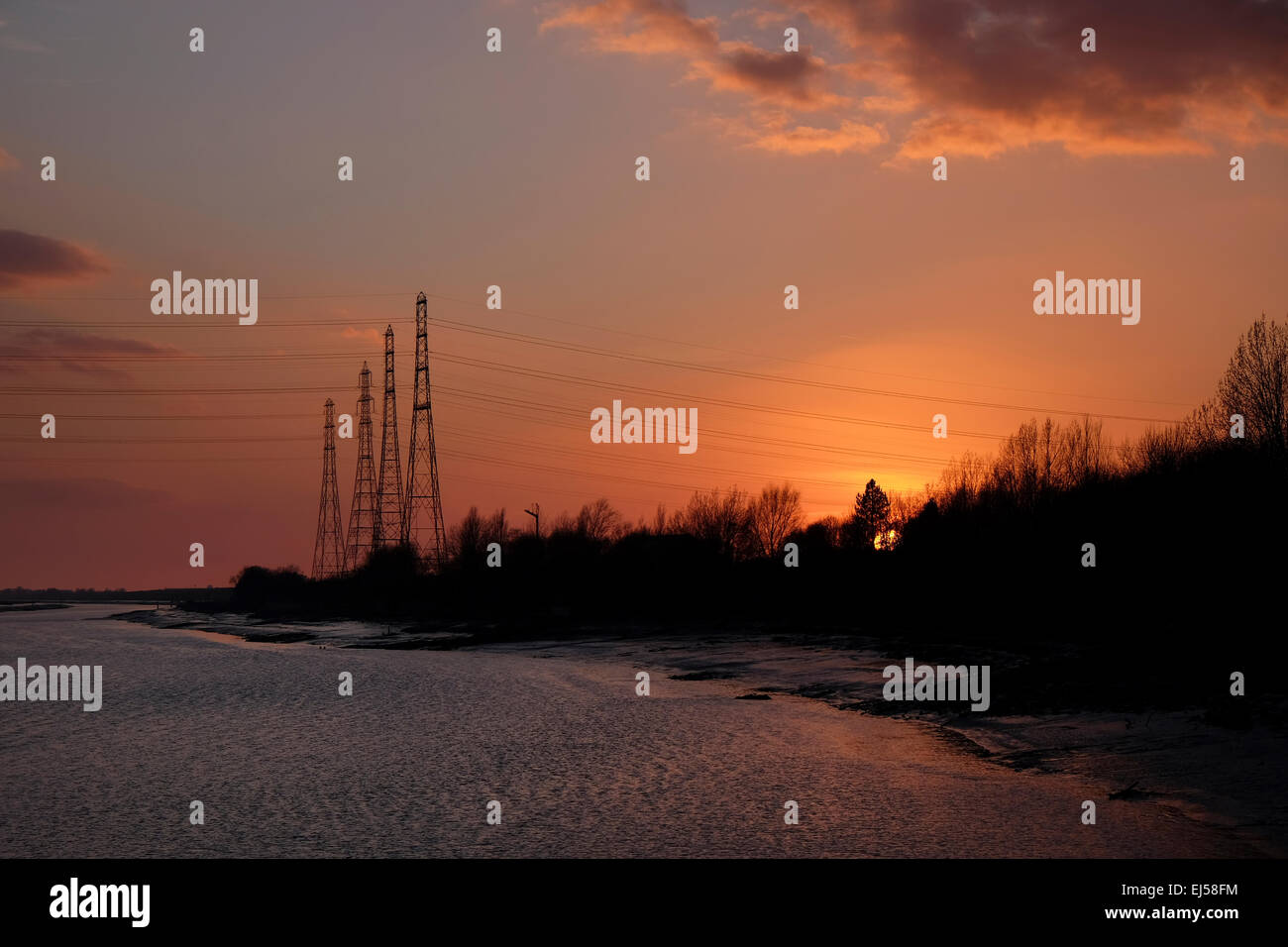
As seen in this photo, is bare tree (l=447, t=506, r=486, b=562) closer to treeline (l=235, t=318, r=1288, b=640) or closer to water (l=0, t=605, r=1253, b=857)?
treeline (l=235, t=318, r=1288, b=640)

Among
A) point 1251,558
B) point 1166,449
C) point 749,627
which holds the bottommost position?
point 749,627

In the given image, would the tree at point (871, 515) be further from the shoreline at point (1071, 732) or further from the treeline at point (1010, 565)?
the shoreline at point (1071, 732)

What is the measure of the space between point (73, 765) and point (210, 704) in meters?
16.1

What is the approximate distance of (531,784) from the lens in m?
24.2

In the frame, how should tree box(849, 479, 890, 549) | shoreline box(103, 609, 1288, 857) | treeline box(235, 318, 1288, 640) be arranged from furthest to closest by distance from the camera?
1. tree box(849, 479, 890, 549)
2. treeline box(235, 318, 1288, 640)
3. shoreline box(103, 609, 1288, 857)

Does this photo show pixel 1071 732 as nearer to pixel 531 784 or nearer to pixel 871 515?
pixel 531 784

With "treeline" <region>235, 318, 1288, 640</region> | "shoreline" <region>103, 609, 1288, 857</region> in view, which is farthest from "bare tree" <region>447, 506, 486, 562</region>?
"shoreline" <region>103, 609, 1288, 857</region>

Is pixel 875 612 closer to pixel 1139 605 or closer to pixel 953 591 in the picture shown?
pixel 953 591

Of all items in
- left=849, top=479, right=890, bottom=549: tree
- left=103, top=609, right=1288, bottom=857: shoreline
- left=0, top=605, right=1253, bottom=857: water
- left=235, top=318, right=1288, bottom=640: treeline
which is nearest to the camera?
left=0, top=605, right=1253, bottom=857: water

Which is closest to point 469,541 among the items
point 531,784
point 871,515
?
point 871,515

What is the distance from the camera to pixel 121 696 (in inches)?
1891

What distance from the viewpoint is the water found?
1825 centimetres

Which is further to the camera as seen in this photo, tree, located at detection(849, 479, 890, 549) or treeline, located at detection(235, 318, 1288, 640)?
tree, located at detection(849, 479, 890, 549)
